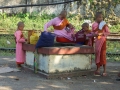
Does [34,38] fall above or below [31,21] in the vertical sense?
below

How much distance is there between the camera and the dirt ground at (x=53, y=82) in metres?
7.06

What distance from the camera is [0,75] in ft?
26.8

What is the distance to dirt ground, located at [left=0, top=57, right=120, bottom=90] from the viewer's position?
7.06m

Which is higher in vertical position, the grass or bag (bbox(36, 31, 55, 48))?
the grass

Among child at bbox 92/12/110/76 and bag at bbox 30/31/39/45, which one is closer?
child at bbox 92/12/110/76

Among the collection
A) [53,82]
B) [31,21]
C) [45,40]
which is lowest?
[53,82]

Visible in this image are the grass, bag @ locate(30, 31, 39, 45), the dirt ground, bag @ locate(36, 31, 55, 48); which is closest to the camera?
the dirt ground

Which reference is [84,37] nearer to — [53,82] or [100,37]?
[100,37]

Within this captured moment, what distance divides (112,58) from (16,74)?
4.42 metres

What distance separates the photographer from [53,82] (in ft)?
24.5

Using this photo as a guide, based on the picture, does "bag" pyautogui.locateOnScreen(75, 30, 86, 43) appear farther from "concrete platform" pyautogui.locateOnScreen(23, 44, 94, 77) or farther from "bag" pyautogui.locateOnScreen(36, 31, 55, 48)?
"bag" pyautogui.locateOnScreen(36, 31, 55, 48)

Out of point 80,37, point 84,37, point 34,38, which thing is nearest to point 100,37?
point 84,37

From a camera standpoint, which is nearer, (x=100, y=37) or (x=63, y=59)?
(x=63, y=59)

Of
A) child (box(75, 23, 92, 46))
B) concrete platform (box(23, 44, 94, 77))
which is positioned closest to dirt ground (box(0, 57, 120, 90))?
concrete platform (box(23, 44, 94, 77))
